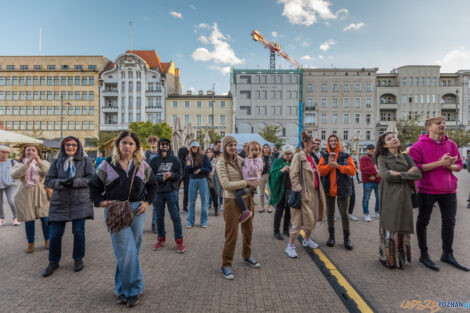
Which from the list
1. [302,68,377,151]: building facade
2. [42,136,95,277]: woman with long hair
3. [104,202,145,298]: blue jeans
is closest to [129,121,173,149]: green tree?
[302,68,377,151]: building facade

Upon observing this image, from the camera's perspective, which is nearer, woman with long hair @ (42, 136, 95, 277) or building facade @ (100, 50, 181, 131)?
woman with long hair @ (42, 136, 95, 277)

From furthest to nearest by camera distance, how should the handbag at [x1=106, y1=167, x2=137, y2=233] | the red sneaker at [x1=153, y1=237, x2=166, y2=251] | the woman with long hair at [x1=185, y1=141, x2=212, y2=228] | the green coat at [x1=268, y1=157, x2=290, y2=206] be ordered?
the woman with long hair at [x1=185, y1=141, x2=212, y2=228]
the green coat at [x1=268, y1=157, x2=290, y2=206]
the red sneaker at [x1=153, y1=237, x2=166, y2=251]
the handbag at [x1=106, y1=167, x2=137, y2=233]

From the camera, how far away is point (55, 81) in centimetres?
5662

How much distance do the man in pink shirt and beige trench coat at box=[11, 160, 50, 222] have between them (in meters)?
6.55

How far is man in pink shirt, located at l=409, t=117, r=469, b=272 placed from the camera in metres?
4.29

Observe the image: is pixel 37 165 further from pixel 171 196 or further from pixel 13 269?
pixel 171 196

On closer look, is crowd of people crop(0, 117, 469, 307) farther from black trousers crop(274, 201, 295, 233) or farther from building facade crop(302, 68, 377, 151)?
building facade crop(302, 68, 377, 151)

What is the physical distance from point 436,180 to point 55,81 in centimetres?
6724

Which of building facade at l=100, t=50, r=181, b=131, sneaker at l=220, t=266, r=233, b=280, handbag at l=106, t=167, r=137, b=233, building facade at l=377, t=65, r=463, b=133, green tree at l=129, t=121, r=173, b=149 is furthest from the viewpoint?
building facade at l=377, t=65, r=463, b=133

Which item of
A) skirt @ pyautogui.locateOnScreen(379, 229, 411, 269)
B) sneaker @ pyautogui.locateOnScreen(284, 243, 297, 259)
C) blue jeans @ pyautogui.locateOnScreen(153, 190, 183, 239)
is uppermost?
blue jeans @ pyautogui.locateOnScreen(153, 190, 183, 239)

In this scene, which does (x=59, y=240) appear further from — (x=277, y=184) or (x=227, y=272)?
(x=277, y=184)

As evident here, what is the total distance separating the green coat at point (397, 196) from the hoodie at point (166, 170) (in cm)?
355

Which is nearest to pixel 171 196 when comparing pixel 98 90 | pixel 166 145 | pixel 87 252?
pixel 166 145

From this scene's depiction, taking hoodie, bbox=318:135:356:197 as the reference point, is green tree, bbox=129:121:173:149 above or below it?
above
